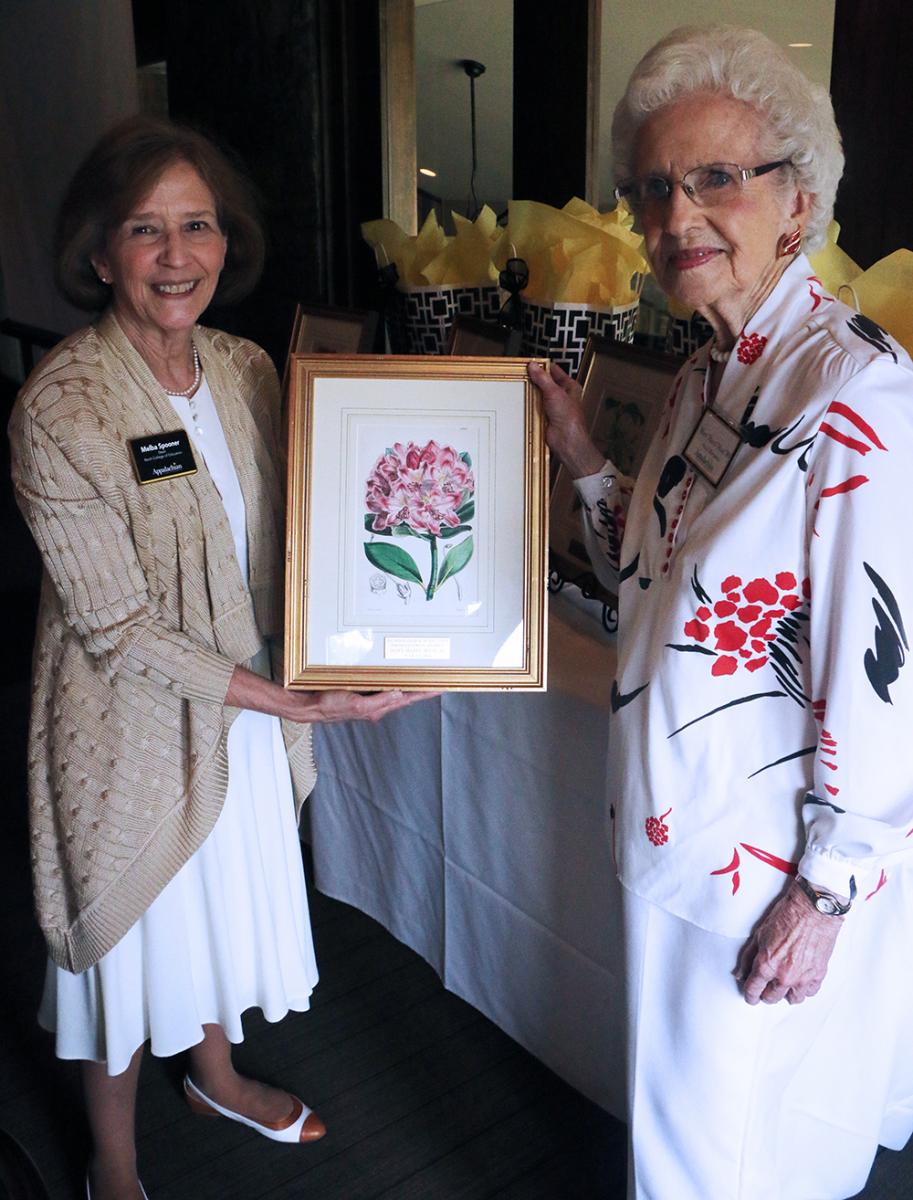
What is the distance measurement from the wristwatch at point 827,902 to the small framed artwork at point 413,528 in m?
0.50

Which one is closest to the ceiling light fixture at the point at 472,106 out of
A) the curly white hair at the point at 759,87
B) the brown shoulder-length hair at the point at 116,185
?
the brown shoulder-length hair at the point at 116,185

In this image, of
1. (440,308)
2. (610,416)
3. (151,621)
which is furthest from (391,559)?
(440,308)

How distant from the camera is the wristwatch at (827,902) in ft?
3.69

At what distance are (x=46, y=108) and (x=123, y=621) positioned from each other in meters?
4.18

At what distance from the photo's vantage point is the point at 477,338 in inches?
81.1

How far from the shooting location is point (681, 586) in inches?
45.8

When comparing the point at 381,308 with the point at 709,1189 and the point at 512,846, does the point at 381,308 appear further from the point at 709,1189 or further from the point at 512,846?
the point at 709,1189

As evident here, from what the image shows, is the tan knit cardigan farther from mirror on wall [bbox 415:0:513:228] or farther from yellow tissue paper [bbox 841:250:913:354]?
mirror on wall [bbox 415:0:513:228]

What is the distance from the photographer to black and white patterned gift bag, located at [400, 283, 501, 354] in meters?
2.25

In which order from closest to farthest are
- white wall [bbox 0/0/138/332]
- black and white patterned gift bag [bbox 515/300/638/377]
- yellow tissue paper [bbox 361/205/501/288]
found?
black and white patterned gift bag [bbox 515/300/638/377]
yellow tissue paper [bbox 361/205/501/288]
white wall [bbox 0/0/138/332]

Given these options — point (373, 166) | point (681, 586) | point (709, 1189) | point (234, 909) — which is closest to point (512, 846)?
point (234, 909)

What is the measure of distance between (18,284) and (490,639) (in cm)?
485

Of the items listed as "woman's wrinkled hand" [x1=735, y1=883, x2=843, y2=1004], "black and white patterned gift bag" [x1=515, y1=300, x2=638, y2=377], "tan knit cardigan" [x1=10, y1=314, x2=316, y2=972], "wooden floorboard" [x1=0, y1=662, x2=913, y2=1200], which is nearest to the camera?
"woman's wrinkled hand" [x1=735, y1=883, x2=843, y2=1004]

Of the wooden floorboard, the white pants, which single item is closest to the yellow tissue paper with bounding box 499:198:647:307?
the white pants
